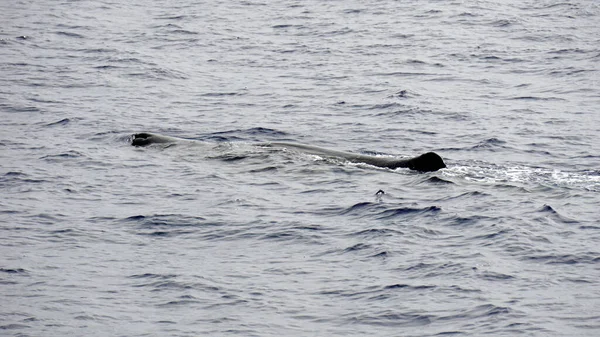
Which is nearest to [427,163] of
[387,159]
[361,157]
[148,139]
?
[387,159]

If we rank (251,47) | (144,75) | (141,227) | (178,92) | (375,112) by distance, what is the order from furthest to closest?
(251,47) → (144,75) → (178,92) → (375,112) → (141,227)

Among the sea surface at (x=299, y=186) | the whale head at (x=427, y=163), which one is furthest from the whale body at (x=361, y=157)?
the sea surface at (x=299, y=186)

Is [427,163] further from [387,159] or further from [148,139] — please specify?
[148,139]

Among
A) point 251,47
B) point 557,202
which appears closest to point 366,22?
point 251,47

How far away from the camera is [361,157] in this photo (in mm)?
→ 25578

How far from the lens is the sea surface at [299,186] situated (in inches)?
652

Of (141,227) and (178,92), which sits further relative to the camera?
(178,92)

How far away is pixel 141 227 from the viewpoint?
20.6m

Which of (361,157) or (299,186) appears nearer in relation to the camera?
(299,186)

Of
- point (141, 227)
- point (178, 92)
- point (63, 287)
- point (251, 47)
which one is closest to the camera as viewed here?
point (63, 287)

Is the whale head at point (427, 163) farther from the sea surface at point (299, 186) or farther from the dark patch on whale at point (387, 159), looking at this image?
the sea surface at point (299, 186)

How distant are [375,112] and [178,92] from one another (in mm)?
6882

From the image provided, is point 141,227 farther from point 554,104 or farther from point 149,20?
point 149,20

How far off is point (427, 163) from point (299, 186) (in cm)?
292
